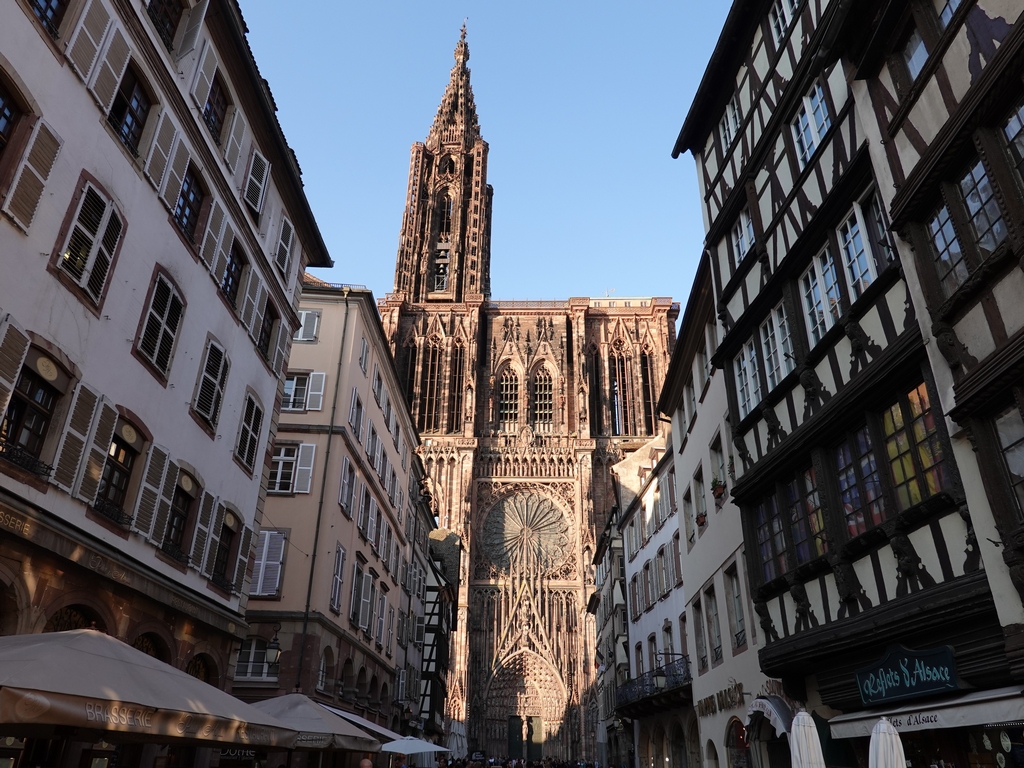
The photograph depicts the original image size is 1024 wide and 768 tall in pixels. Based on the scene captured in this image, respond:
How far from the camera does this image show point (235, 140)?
14.3 m

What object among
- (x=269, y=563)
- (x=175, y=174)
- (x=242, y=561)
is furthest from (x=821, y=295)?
(x=269, y=563)

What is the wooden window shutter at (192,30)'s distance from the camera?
480 inches

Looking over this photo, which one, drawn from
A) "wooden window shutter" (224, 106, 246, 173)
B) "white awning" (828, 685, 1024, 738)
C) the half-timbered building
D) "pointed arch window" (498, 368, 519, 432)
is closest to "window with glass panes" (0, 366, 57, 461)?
"wooden window shutter" (224, 106, 246, 173)

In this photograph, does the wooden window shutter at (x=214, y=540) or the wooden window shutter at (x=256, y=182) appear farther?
the wooden window shutter at (x=256, y=182)

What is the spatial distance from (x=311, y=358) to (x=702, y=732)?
13301mm

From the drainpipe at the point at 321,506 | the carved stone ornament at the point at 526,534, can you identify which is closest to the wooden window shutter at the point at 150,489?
the drainpipe at the point at 321,506

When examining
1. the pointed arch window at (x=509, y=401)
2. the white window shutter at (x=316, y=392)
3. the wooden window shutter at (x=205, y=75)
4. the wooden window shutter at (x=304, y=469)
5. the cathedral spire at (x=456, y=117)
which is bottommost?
the wooden window shutter at (x=304, y=469)

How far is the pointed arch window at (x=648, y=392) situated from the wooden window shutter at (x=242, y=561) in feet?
160

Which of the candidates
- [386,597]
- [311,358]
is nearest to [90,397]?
[311,358]

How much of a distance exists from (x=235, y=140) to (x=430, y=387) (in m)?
49.7

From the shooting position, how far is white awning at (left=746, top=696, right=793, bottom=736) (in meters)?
11.1

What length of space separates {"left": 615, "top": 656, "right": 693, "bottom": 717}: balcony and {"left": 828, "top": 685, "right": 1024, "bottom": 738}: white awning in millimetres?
10600

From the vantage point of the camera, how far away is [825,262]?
36.4ft

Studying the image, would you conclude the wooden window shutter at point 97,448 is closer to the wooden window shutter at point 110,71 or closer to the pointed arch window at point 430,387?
the wooden window shutter at point 110,71
